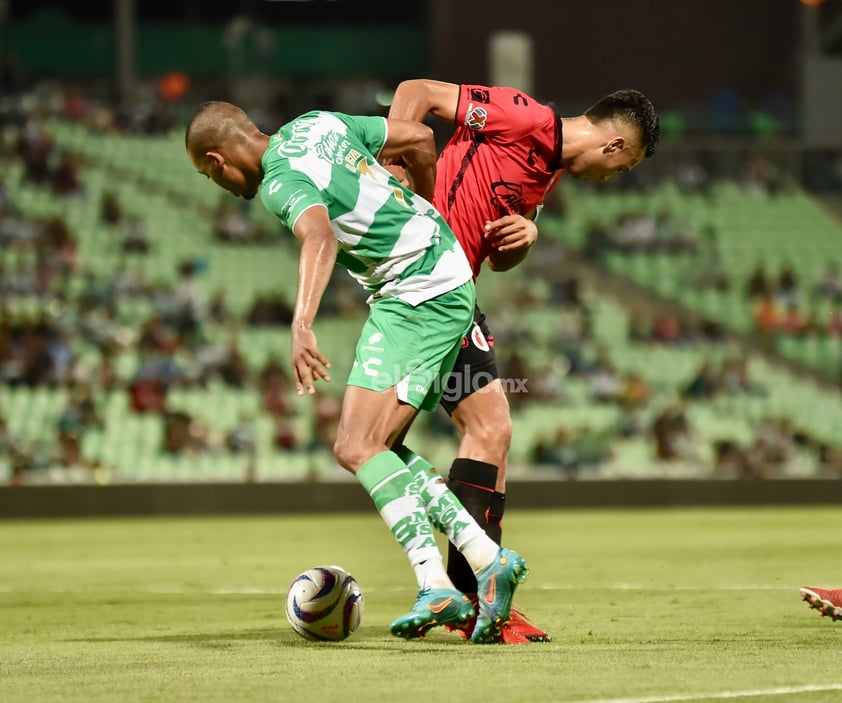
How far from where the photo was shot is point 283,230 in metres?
24.9

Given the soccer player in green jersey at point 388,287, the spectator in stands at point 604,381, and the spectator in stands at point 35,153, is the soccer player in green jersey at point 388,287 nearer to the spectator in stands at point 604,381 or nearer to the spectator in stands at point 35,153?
the spectator in stands at point 604,381

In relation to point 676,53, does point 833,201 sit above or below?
below

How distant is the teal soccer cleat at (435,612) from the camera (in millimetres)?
5840

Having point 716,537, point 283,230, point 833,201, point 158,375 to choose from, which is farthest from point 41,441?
point 833,201

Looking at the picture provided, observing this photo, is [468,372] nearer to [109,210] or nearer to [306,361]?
[306,361]

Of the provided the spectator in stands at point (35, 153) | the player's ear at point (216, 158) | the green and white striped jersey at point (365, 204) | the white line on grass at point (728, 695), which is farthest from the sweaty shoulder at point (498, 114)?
the spectator in stands at point (35, 153)

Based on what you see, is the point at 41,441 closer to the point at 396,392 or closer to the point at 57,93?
the point at 57,93

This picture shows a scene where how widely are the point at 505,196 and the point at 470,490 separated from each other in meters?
1.36

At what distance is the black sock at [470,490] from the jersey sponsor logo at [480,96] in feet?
5.26

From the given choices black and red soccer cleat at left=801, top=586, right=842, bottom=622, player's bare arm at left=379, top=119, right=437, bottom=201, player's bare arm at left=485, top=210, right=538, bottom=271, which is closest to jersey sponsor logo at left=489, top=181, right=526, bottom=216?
player's bare arm at left=485, top=210, right=538, bottom=271

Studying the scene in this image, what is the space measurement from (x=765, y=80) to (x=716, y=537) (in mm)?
21802

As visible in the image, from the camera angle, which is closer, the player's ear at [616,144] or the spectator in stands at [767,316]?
the player's ear at [616,144]

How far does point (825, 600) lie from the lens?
20.3ft

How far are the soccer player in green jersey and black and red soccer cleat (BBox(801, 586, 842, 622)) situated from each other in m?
1.22
